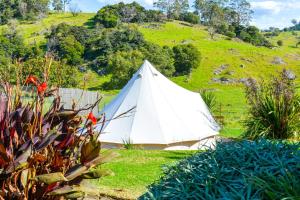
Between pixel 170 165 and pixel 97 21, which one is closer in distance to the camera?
pixel 170 165

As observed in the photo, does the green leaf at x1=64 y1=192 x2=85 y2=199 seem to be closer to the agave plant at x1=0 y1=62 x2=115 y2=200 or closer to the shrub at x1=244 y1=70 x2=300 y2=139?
the agave plant at x1=0 y1=62 x2=115 y2=200

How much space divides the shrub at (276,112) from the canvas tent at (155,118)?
5.58 feet

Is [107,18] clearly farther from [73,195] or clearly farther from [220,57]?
[73,195]

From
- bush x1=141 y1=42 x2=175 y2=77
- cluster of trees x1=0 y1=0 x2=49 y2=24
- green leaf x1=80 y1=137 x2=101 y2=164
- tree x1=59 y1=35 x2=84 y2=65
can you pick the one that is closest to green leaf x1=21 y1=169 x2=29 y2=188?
green leaf x1=80 y1=137 x2=101 y2=164

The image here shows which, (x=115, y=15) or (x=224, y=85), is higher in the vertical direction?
(x=115, y=15)

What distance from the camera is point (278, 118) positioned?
12.5 metres

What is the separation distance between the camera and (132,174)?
8.35 metres

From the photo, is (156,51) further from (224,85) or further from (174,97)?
(174,97)

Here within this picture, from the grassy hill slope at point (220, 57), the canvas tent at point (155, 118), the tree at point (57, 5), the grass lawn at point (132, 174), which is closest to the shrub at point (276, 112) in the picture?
the canvas tent at point (155, 118)

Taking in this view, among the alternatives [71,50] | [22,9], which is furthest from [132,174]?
[22,9]

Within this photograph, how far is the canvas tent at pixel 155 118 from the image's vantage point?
13461mm

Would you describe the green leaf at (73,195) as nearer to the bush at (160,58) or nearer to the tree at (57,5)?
the bush at (160,58)

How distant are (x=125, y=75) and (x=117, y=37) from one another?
19.9 m

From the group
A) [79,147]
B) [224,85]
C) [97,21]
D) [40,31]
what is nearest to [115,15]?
[97,21]
